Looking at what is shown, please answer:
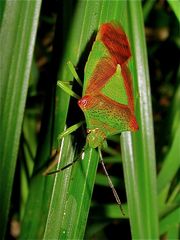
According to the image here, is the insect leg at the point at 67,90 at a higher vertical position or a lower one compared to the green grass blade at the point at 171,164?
higher

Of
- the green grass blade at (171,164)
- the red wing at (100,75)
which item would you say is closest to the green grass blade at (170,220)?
the green grass blade at (171,164)

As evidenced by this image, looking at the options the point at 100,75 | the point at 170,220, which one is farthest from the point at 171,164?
the point at 100,75

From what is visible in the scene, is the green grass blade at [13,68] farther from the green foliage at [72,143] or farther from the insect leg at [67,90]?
the insect leg at [67,90]

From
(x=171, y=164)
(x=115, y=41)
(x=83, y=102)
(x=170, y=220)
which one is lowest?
(x=170, y=220)

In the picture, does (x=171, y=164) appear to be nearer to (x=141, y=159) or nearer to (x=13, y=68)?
(x=141, y=159)

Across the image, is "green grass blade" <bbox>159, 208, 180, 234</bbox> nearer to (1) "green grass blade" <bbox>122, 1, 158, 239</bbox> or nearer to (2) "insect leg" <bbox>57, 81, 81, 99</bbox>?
(1) "green grass blade" <bbox>122, 1, 158, 239</bbox>

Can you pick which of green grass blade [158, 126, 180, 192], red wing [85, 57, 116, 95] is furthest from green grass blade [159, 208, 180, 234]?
red wing [85, 57, 116, 95]
